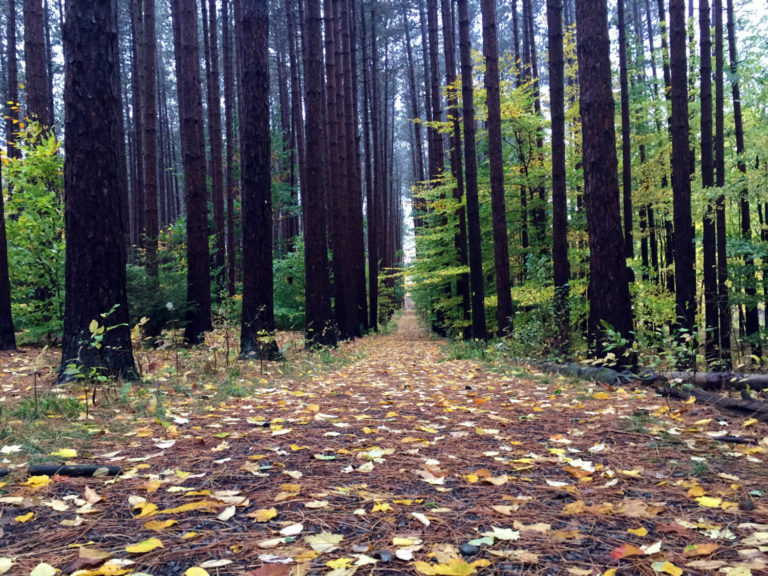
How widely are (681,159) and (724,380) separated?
5897 mm

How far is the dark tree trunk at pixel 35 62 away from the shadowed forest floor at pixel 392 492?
28.0 feet

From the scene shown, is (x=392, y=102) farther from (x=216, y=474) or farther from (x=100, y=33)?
(x=216, y=474)

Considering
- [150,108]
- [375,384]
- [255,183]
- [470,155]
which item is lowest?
[375,384]

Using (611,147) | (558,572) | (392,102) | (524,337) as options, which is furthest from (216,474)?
(392,102)

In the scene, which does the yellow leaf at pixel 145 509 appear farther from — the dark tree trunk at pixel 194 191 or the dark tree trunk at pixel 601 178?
the dark tree trunk at pixel 194 191

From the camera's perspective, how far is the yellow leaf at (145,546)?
5.74 ft

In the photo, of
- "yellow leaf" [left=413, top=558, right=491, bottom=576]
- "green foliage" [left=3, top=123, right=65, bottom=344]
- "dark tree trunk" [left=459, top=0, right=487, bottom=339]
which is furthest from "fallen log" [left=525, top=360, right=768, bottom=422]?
"green foliage" [left=3, top=123, right=65, bottom=344]

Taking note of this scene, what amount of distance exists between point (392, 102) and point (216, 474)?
135ft

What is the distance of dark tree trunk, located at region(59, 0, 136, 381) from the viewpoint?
492 centimetres

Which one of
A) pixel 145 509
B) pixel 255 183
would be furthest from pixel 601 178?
pixel 145 509

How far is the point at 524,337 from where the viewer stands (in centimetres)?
899

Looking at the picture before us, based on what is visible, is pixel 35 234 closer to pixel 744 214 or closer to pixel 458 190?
pixel 458 190

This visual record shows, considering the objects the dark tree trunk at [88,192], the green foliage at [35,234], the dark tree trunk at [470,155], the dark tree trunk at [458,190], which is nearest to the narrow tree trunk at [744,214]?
the dark tree trunk at [470,155]

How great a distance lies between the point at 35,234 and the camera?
887cm
